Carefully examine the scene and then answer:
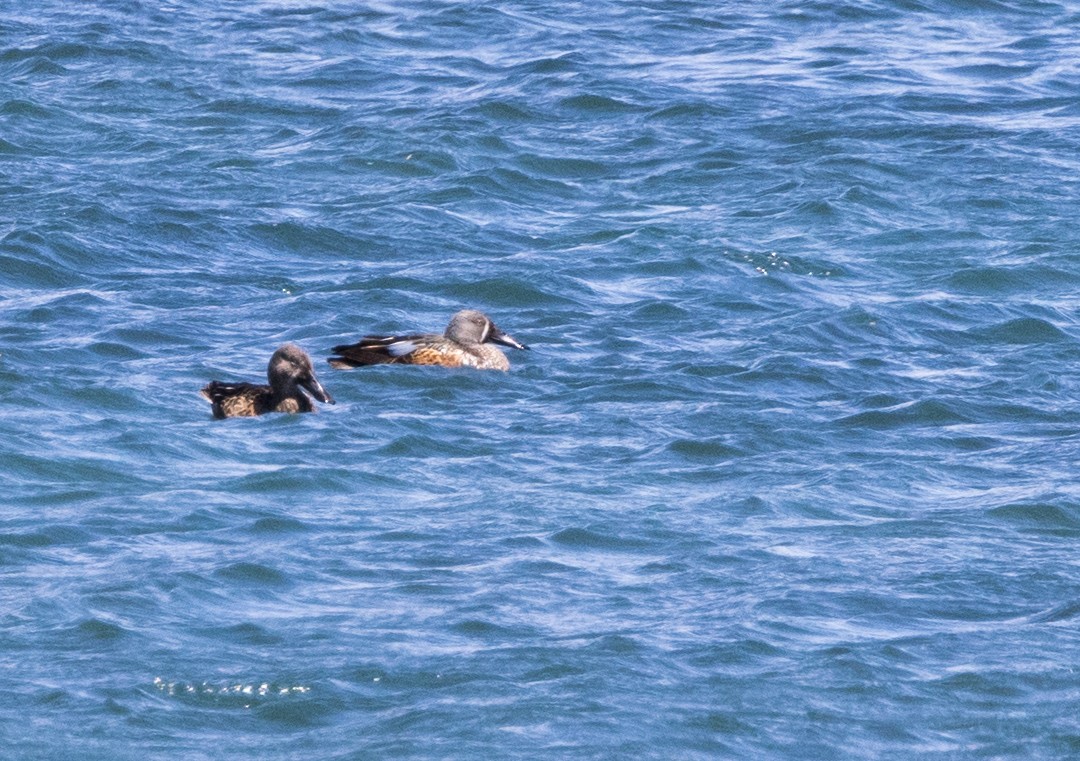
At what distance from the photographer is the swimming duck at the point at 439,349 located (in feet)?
40.6

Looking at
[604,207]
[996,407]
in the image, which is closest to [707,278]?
[604,207]

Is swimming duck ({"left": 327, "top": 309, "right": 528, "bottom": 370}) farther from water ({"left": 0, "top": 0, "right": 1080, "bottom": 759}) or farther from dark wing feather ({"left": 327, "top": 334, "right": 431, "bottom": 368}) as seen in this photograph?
water ({"left": 0, "top": 0, "right": 1080, "bottom": 759})

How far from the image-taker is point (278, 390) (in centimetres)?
1151

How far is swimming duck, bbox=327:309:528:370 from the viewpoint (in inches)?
487

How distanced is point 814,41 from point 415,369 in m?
9.80

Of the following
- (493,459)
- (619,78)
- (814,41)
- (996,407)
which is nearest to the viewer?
(493,459)

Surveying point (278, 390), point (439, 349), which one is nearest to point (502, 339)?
point (439, 349)

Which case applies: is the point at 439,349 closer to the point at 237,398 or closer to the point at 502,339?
the point at 502,339

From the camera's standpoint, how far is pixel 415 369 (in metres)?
12.4

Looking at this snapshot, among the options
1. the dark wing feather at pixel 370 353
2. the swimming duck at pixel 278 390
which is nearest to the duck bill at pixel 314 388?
the swimming duck at pixel 278 390

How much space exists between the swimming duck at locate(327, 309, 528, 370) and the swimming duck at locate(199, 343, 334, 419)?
81 cm

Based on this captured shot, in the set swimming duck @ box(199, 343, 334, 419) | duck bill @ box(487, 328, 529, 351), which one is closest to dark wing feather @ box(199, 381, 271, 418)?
swimming duck @ box(199, 343, 334, 419)

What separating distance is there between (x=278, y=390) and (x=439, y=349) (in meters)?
1.32

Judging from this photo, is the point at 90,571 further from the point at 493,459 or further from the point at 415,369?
the point at 415,369
